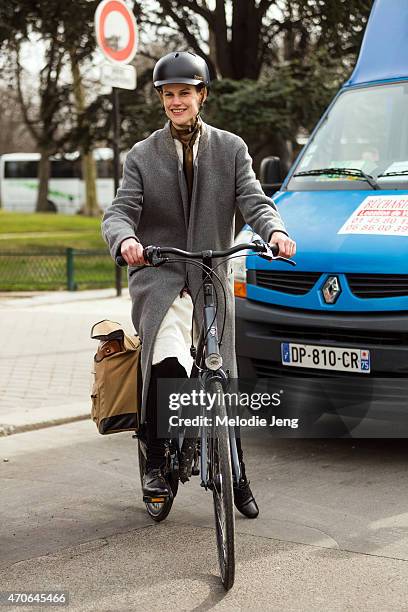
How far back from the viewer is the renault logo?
5.79 metres

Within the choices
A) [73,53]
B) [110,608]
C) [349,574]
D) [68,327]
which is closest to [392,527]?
[349,574]

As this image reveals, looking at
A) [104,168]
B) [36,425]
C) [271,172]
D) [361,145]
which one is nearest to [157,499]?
[36,425]

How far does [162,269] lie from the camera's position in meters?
4.63

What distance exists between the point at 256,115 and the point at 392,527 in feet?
36.6

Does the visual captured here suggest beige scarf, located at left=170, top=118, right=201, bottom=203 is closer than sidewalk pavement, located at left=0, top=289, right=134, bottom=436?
Yes

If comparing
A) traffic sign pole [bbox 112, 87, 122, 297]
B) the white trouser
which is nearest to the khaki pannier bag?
the white trouser

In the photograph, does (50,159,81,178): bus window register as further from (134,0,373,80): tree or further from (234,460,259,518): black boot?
(234,460,259,518): black boot

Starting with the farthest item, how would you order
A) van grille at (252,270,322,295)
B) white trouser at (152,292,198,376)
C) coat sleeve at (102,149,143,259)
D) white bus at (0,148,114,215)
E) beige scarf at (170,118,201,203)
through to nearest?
1. white bus at (0,148,114,215)
2. van grille at (252,270,322,295)
3. beige scarf at (170,118,201,203)
4. white trouser at (152,292,198,376)
5. coat sleeve at (102,149,143,259)

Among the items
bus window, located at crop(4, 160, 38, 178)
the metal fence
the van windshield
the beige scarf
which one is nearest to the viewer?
the beige scarf

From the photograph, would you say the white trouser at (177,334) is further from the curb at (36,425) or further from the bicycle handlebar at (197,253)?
the curb at (36,425)

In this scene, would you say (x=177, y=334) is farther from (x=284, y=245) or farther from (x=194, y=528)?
(x=194, y=528)

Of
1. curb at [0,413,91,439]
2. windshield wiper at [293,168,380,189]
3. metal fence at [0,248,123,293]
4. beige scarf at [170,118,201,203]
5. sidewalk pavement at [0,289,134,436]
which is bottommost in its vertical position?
metal fence at [0,248,123,293]

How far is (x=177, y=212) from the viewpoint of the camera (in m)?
4.68

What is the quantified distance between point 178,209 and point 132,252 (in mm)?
569
